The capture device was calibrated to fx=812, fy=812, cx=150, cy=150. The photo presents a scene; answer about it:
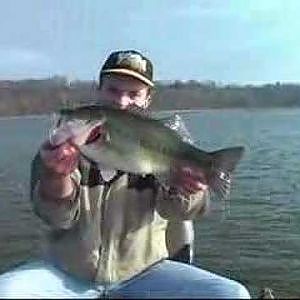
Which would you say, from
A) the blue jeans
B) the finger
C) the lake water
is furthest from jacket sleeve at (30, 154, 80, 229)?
the lake water

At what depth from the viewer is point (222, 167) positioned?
4.02 metres

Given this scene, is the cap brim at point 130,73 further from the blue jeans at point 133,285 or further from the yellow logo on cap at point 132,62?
the blue jeans at point 133,285

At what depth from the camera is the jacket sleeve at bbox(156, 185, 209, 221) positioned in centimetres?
414

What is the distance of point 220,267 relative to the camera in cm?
1301

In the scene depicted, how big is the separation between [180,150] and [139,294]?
77 centimetres

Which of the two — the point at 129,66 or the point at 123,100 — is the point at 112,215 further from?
the point at 129,66

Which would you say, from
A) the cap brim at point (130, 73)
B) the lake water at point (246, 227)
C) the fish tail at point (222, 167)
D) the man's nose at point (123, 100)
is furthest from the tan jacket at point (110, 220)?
the lake water at point (246, 227)

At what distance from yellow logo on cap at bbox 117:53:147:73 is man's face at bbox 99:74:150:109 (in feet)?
0.28

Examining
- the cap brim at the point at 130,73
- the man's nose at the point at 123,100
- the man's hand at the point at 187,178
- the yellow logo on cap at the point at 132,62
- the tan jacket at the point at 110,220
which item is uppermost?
the yellow logo on cap at the point at 132,62

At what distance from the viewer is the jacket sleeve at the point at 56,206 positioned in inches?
156

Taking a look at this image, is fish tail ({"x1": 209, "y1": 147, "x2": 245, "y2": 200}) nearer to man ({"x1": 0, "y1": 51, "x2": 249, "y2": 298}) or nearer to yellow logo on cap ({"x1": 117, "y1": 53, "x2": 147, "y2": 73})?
man ({"x1": 0, "y1": 51, "x2": 249, "y2": 298})

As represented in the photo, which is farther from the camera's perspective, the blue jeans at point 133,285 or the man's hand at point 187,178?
the man's hand at point 187,178

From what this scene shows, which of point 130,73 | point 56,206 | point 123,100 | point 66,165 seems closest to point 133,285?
point 56,206

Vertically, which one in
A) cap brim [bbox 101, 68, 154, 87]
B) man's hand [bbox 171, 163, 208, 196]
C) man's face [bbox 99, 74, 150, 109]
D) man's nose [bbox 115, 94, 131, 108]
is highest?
cap brim [bbox 101, 68, 154, 87]
